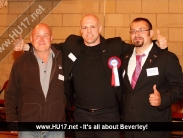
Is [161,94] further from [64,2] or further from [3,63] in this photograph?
[3,63]

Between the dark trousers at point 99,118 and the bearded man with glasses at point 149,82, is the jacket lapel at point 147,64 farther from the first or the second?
the dark trousers at point 99,118

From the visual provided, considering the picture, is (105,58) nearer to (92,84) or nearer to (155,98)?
(92,84)

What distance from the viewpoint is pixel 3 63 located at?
22.6ft

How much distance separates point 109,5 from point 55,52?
3.39m

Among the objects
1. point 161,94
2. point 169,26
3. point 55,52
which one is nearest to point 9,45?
point 169,26

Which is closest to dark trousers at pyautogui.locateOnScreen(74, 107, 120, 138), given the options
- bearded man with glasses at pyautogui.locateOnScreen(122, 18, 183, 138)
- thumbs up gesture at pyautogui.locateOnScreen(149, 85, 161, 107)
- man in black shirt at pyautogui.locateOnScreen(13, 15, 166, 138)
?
man in black shirt at pyautogui.locateOnScreen(13, 15, 166, 138)

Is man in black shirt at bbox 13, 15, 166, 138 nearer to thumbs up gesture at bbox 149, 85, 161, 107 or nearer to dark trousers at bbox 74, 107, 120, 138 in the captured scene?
dark trousers at bbox 74, 107, 120, 138

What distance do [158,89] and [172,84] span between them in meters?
0.14

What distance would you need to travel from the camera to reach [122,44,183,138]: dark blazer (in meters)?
2.84

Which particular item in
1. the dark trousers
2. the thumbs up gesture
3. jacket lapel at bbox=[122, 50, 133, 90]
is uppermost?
jacket lapel at bbox=[122, 50, 133, 90]

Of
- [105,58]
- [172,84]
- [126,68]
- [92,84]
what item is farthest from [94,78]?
[172,84]

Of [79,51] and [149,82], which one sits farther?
[79,51]

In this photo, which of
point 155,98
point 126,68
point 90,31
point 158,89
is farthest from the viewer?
point 90,31

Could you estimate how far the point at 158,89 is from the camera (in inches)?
115
